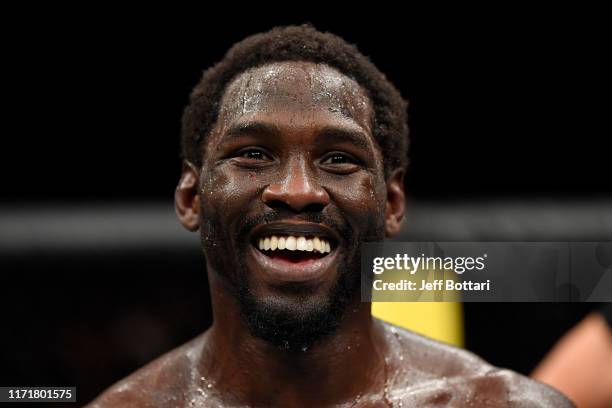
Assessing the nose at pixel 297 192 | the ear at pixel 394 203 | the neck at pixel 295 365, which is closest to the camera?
the nose at pixel 297 192

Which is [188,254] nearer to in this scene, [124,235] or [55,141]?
[124,235]

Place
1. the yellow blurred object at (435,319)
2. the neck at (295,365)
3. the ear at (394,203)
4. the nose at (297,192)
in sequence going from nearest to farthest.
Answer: the nose at (297,192) → the neck at (295,365) → the ear at (394,203) → the yellow blurred object at (435,319)

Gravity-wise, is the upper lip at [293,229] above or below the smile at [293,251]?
above

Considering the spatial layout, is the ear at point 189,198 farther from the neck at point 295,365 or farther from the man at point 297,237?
the neck at point 295,365

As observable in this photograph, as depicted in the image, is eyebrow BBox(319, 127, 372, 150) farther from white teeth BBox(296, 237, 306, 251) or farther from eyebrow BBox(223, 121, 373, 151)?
white teeth BBox(296, 237, 306, 251)

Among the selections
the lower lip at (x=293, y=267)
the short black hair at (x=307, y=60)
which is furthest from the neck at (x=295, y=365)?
the short black hair at (x=307, y=60)

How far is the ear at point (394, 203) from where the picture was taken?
8.33ft

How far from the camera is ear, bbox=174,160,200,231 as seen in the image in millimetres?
2547

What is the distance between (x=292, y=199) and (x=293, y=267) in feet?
0.48

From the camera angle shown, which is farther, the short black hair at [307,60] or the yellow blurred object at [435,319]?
the yellow blurred object at [435,319]

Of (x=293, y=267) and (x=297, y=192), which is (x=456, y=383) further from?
(x=297, y=192)

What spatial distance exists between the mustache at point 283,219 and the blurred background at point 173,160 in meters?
1.33

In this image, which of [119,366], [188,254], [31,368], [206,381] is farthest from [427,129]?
[206,381]

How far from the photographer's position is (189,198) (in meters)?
2.56
